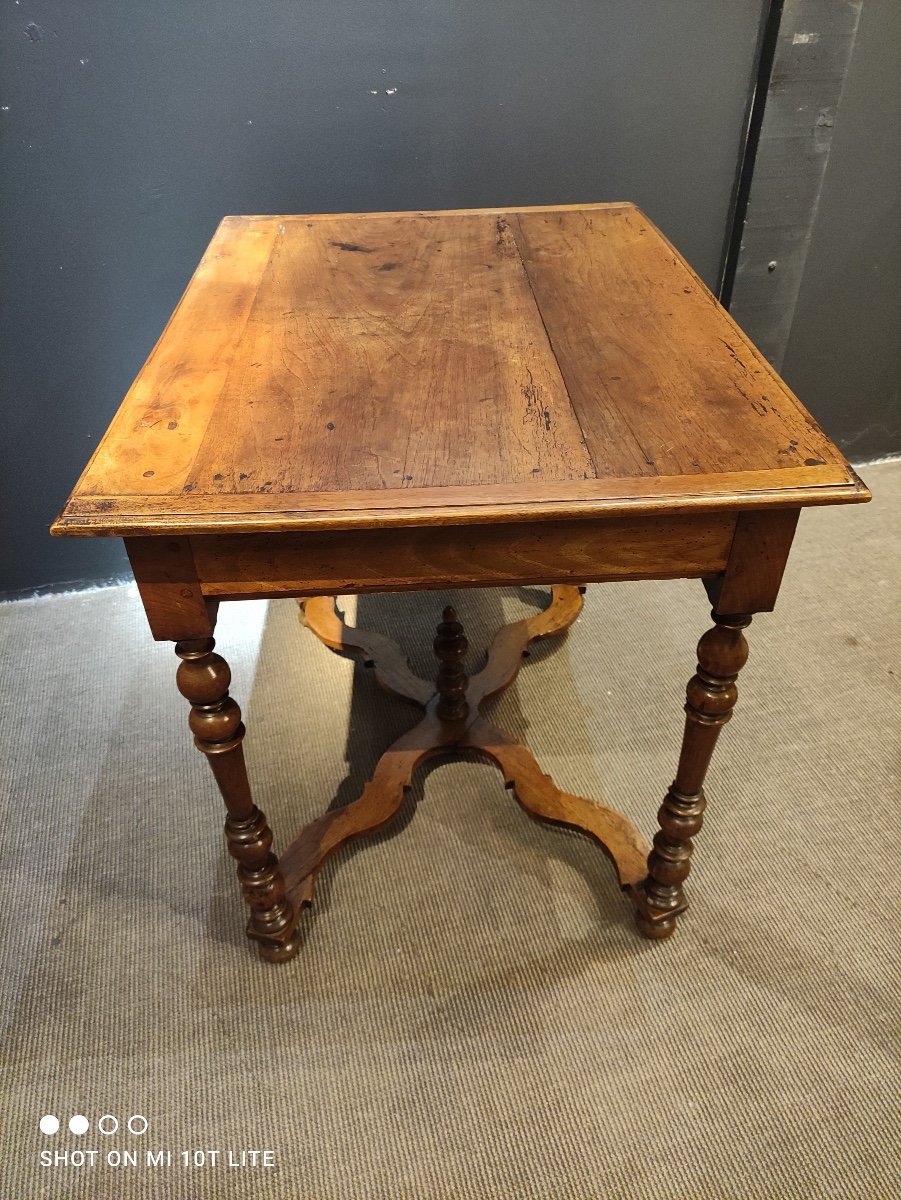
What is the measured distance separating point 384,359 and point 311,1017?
0.86m

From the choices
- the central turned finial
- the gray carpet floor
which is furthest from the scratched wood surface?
the gray carpet floor

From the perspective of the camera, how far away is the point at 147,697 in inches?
63.4

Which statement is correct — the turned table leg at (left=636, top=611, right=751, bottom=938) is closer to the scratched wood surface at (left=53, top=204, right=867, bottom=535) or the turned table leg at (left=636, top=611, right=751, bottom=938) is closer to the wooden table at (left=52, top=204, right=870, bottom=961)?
the wooden table at (left=52, top=204, right=870, bottom=961)

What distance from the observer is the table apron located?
2.58 feet

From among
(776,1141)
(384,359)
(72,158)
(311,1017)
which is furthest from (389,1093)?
(72,158)

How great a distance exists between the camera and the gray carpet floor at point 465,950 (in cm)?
99

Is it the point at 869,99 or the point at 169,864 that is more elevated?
the point at 869,99

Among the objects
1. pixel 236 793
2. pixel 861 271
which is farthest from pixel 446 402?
pixel 861 271

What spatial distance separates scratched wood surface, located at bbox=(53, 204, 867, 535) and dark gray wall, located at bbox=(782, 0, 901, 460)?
0.80 meters

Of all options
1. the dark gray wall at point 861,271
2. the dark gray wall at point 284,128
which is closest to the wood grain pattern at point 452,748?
the dark gray wall at point 284,128

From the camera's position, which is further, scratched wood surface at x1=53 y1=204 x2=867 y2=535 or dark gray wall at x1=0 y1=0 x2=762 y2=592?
dark gray wall at x1=0 y1=0 x2=762 y2=592

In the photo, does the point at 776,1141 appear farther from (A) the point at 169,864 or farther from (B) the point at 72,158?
(B) the point at 72,158

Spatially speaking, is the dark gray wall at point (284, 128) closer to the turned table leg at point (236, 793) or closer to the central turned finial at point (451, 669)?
the central turned finial at point (451, 669)

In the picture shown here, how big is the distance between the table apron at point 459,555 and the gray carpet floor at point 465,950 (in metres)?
0.64
